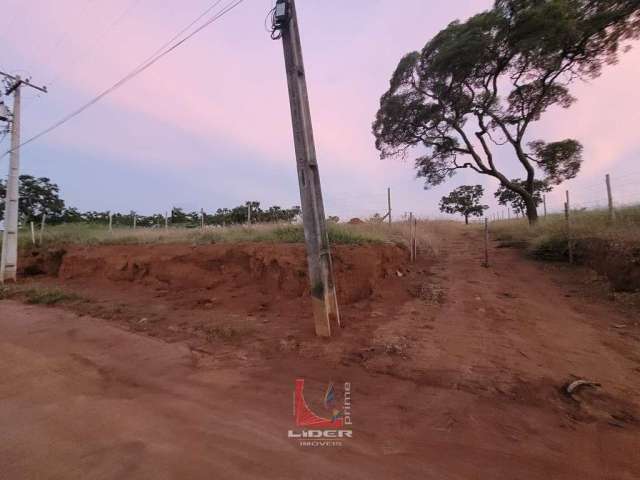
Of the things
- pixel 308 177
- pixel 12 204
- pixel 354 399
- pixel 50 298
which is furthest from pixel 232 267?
pixel 12 204

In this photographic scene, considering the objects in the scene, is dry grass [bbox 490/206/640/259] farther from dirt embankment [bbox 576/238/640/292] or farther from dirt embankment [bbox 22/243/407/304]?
dirt embankment [bbox 22/243/407/304]

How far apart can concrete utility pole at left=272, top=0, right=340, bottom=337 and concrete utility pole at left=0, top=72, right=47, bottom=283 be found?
14.0 metres

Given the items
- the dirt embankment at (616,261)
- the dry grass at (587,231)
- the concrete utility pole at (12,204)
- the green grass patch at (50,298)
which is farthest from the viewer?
the concrete utility pole at (12,204)

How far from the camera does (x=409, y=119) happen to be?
626 inches

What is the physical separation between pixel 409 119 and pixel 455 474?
647 inches

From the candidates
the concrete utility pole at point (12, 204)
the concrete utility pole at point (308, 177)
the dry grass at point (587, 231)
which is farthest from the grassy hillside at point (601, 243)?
the concrete utility pole at point (12, 204)

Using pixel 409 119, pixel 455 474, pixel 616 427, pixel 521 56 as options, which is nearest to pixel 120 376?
pixel 455 474

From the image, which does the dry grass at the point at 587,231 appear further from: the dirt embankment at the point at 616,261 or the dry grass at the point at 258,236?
the dry grass at the point at 258,236

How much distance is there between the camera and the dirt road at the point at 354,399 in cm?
217

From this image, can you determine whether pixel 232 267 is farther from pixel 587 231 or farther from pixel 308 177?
pixel 587 231

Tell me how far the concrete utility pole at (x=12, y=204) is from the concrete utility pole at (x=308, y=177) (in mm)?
14013

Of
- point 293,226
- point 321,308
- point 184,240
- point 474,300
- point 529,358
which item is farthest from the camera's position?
point 184,240

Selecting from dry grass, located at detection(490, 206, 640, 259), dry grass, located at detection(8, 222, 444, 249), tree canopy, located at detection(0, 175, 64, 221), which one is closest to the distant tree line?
tree canopy, located at detection(0, 175, 64, 221)

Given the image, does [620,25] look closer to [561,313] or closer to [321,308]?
[561,313]
